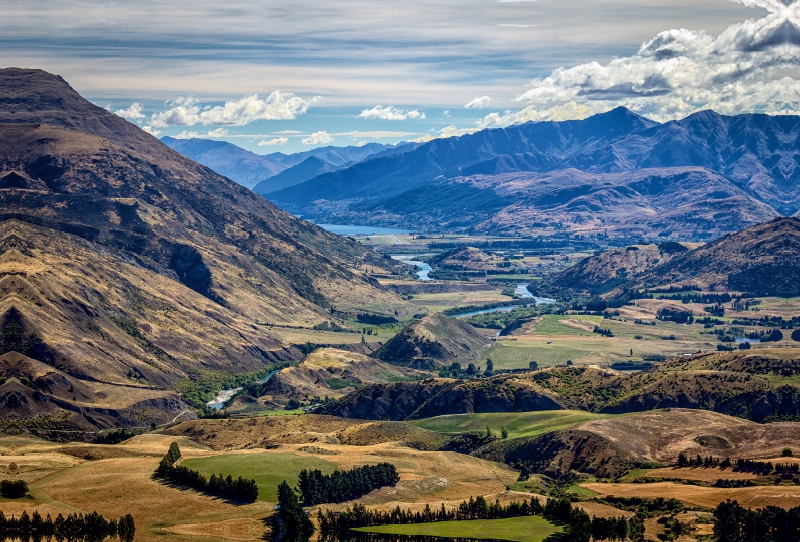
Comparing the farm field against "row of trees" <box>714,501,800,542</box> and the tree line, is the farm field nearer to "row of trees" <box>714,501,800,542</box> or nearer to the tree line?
"row of trees" <box>714,501,800,542</box>

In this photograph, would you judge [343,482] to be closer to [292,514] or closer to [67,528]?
[292,514]

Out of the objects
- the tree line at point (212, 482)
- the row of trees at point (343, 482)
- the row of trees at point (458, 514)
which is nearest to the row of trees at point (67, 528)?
the tree line at point (212, 482)

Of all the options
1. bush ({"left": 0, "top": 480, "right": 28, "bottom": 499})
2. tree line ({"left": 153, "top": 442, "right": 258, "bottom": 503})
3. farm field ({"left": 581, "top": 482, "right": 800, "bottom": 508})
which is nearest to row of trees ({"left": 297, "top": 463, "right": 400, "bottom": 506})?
tree line ({"left": 153, "top": 442, "right": 258, "bottom": 503})

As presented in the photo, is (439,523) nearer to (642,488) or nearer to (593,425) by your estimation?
(642,488)

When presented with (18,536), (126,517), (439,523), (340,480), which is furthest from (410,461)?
(18,536)

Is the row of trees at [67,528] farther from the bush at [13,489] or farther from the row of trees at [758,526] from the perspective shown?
the row of trees at [758,526]
